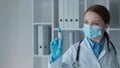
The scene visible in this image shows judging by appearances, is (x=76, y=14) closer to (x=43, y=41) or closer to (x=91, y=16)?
(x=43, y=41)

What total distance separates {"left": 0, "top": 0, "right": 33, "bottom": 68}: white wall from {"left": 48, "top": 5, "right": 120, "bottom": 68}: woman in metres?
1.28

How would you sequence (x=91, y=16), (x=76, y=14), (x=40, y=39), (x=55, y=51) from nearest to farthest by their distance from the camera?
(x=55, y=51), (x=91, y=16), (x=76, y=14), (x=40, y=39)

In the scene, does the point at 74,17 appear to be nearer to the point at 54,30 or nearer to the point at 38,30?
the point at 54,30

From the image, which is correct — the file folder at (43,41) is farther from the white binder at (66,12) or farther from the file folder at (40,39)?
the white binder at (66,12)

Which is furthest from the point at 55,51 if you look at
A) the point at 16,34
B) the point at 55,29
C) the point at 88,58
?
the point at 16,34

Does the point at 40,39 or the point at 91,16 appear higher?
the point at 91,16

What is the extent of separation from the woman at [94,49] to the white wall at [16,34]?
1275 millimetres

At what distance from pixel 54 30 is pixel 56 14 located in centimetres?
19

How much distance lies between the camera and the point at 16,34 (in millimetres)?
2938

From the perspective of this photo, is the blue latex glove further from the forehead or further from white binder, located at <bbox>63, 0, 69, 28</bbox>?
white binder, located at <bbox>63, 0, 69, 28</bbox>

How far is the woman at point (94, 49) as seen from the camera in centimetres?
168

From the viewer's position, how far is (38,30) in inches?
104

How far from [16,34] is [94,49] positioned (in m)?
1.44

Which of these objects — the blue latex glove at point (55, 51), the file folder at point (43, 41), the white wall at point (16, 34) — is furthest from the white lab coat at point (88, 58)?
the white wall at point (16, 34)
